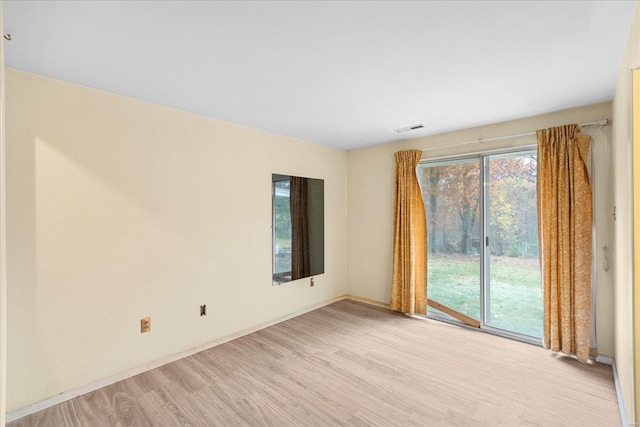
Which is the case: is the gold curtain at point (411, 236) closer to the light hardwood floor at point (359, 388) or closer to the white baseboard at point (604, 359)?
the light hardwood floor at point (359, 388)

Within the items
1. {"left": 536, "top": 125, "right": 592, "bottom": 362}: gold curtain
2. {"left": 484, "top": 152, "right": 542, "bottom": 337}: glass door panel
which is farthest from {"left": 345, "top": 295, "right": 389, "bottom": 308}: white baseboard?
{"left": 536, "top": 125, "right": 592, "bottom": 362}: gold curtain

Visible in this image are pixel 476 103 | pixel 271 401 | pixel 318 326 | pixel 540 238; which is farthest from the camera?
pixel 318 326

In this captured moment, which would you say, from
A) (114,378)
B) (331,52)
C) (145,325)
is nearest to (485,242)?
(331,52)

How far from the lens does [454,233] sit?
3623mm

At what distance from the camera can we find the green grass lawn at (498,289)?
3107 mm

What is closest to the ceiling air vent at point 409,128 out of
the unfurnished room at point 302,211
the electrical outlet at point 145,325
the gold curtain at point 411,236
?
the unfurnished room at point 302,211

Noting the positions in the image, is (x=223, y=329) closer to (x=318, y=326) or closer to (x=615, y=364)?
(x=318, y=326)

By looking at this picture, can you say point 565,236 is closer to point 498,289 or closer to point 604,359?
point 498,289

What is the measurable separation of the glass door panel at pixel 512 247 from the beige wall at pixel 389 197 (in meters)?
0.30

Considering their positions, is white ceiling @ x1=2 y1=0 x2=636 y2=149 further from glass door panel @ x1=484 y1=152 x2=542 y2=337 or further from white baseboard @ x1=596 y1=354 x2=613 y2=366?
white baseboard @ x1=596 y1=354 x2=613 y2=366

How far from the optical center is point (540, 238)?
2910 mm

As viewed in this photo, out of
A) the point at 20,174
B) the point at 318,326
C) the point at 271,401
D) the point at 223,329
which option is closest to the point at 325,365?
the point at 271,401

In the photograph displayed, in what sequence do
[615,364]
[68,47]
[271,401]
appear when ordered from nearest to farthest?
[68,47] < [271,401] < [615,364]

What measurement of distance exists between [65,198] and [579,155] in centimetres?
424
